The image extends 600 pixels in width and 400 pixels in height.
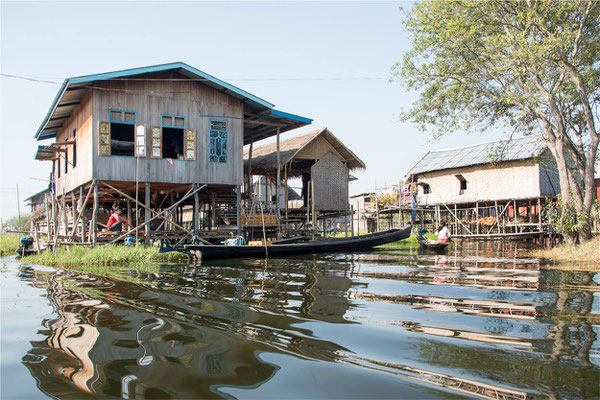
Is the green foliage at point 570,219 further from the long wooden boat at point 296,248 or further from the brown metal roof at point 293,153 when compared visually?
the brown metal roof at point 293,153

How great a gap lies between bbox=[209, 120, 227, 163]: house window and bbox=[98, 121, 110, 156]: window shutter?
2.99 m

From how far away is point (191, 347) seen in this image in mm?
3191

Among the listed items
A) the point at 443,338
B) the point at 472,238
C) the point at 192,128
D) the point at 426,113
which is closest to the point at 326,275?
the point at 443,338

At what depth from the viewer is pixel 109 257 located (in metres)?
10.4

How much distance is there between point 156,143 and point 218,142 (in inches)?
76.3

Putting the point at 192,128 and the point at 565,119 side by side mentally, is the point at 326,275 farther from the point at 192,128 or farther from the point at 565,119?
the point at 565,119

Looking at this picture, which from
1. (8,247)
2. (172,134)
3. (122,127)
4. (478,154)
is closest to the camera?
(122,127)

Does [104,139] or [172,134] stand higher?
[172,134]

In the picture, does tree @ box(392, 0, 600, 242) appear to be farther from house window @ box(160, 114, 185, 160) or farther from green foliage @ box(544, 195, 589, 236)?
house window @ box(160, 114, 185, 160)

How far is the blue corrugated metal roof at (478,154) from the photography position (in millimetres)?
22734

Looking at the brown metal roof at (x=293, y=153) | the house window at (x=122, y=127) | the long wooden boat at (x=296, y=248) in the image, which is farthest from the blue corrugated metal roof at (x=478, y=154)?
the house window at (x=122, y=127)

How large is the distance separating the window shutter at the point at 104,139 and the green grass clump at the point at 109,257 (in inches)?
118

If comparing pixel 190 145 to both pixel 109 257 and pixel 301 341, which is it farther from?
pixel 301 341

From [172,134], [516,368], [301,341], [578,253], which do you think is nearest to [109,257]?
[172,134]
